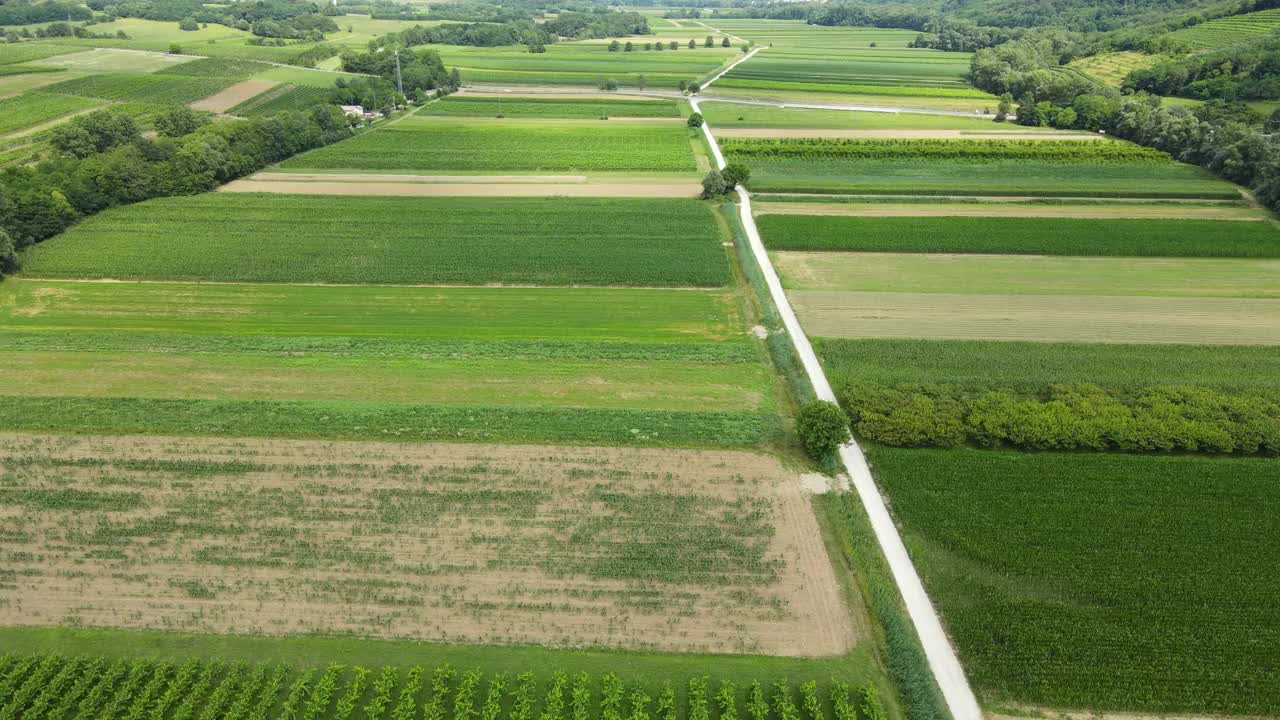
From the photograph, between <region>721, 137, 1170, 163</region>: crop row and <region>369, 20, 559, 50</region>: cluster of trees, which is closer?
<region>721, 137, 1170, 163</region>: crop row

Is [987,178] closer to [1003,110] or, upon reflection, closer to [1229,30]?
[1003,110]

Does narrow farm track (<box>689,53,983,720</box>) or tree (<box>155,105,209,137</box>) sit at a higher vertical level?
tree (<box>155,105,209,137</box>)

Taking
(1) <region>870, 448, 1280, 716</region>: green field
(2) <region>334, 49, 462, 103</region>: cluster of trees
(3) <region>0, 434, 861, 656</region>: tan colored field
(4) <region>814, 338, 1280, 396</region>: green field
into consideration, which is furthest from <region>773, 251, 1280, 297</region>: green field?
(2) <region>334, 49, 462, 103</region>: cluster of trees

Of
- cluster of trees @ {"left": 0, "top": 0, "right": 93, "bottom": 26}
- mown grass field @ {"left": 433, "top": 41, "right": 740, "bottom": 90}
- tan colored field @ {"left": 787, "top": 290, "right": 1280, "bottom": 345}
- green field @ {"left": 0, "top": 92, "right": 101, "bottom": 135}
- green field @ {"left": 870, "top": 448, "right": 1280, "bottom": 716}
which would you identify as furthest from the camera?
cluster of trees @ {"left": 0, "top": 0, "right": 93, "bottom": 26}

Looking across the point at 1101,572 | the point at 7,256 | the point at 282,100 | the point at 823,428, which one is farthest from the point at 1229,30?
the point at 7,256

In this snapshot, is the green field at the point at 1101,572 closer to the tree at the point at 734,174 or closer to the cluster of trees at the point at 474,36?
the tree at the point at 734,174

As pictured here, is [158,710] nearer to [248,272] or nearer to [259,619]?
[259,619]

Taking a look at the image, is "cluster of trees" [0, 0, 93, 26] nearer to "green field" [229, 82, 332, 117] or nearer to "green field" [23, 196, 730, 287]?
"green field" [229, 82, 332, 117]
